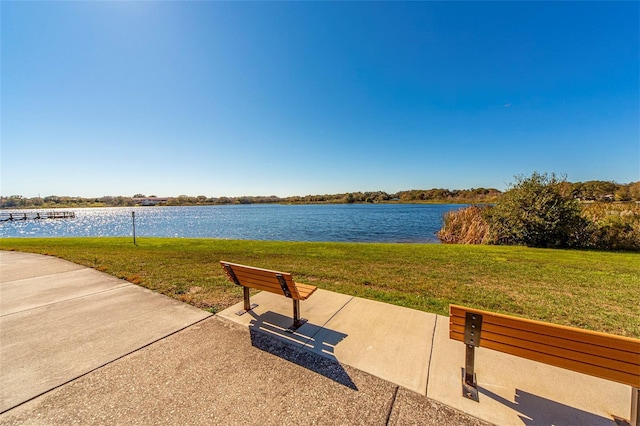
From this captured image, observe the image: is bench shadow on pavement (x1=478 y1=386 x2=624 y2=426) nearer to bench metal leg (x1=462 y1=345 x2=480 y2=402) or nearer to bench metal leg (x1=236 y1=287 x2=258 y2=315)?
bench metal leg (x1=462 y1=345 x2=480 y2=402)

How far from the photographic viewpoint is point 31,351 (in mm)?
3529

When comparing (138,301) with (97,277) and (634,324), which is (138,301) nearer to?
(97,277)

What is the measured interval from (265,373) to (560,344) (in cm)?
301

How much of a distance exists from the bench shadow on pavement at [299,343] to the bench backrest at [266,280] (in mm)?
582

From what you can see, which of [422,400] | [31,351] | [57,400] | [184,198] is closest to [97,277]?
[31,351]

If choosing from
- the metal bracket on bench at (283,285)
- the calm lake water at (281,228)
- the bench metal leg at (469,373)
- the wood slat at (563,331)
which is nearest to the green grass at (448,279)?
the metal bracket on bench at (283,285)

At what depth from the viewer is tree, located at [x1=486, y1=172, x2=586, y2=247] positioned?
13000mm

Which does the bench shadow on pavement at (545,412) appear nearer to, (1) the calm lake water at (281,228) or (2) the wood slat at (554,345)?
(2) the wood slat at (554,345)

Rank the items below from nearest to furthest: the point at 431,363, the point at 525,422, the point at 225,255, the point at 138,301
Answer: the point at 525,422, the point at 431,363, the point at 138,301, the point at 225,255

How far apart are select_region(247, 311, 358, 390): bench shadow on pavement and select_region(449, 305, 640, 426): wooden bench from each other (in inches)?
53.6

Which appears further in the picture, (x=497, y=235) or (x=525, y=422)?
(x=497, y=235)

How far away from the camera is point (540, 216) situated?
13469 millimetres

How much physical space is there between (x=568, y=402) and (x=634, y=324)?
331 cm

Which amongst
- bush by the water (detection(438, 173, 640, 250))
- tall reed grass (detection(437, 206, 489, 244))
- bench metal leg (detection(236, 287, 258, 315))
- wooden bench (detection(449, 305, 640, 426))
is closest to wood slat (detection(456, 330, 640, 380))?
wooden bench (detection(449, 305, 640, 426))
